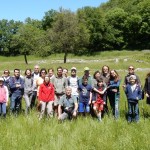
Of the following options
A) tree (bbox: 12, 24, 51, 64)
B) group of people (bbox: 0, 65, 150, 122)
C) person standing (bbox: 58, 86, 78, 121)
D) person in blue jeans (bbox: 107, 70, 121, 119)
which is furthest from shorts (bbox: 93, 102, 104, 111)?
tree (bbox: 12, 24, 51, 64)

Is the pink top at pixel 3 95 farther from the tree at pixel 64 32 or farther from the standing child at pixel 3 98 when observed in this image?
the tree at pixel 64 32

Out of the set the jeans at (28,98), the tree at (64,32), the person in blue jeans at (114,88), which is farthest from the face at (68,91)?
the tree at (64,32)

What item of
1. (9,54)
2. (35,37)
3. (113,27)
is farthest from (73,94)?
(9,54)

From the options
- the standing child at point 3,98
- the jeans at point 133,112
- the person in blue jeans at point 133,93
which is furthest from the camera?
the standing child at point 3,98

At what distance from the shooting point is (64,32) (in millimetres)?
55406

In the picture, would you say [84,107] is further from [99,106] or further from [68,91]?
[68,91]

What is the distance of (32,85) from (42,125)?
3534 mm

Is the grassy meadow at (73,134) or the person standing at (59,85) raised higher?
the person standing at (59,85)

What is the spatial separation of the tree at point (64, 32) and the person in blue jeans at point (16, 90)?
42.7 m

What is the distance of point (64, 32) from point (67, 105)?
44.1 metres

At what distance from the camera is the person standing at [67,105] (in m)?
11.8

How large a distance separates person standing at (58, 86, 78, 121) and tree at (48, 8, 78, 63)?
1727 inches

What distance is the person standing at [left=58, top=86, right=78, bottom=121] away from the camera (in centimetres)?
1180

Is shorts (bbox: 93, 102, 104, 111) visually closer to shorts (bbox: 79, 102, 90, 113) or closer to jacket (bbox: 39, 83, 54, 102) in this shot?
shorts (bbox: 79, 102, 90, 113)
